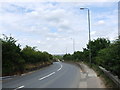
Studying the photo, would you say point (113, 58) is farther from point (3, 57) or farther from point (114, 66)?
point (3, 57)

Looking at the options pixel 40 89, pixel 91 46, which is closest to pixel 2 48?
pixel 40 89

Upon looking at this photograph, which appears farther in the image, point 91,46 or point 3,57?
point 91,46

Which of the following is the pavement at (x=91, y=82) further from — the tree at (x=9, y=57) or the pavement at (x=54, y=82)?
the tree at (x=9, y=57)

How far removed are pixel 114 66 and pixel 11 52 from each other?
1590 cm

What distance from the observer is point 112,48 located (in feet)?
45.1

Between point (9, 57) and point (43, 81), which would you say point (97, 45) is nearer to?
point (9, 57)

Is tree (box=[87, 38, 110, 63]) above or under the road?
above

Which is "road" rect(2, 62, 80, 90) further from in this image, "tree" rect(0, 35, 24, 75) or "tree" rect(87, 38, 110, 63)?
"tree" rect(87, 38, 110, 63)

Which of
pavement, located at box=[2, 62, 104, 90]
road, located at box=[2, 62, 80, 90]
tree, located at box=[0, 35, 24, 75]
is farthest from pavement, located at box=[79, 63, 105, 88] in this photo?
tree, located at box=[0, 35, 24, 75]

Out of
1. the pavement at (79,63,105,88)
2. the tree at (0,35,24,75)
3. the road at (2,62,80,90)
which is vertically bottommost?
the road at (2,62,80,90)

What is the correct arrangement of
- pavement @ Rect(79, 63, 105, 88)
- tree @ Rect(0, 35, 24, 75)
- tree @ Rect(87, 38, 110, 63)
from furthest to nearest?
tree @ Rect(87, 38, 110, 63) < tree @ Rect(0, 35, 24, 75) < pavement @ Rect(79, 63, 105, 88)

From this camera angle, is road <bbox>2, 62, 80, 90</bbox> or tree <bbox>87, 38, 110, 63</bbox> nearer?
road <bbox>2, 62, 80, 90</bbox>

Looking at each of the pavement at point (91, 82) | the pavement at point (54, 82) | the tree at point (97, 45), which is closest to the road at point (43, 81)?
the pavement at point (54, 82)

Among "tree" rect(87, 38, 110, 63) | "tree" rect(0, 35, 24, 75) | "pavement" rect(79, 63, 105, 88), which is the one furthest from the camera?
"tree" rect(87, 38, 110, 63)
